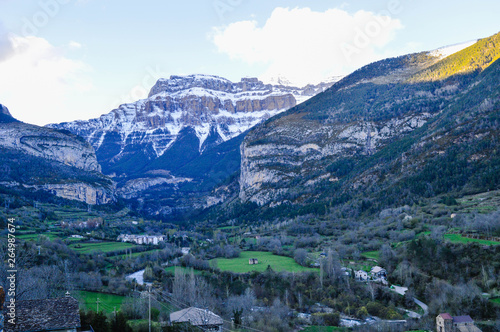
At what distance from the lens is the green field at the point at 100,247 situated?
7571cm

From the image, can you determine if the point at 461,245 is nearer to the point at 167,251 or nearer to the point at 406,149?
the point at 167,251

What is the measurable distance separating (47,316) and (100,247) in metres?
60.8

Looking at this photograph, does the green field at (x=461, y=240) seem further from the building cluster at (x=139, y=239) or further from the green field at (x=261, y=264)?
the building cluster at (x=139, y=239)

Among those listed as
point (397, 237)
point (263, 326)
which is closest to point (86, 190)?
point (397, 237)

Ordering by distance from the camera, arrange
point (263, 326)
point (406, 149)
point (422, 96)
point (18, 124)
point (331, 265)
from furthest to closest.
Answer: point (18, 124) → point (422, 96) → point (406, 149) → point (331, 265) → point (263, 326)

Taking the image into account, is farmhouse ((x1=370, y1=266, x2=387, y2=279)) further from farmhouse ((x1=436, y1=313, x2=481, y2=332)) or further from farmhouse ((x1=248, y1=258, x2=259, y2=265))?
farmhouse ((x1=248, y1=258, x2=259, y2=265))

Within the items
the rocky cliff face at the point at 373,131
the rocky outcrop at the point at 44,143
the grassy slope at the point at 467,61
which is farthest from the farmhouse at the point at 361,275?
the rocky outcrop at the point at 44,143

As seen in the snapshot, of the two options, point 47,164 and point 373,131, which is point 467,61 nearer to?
point 373,131

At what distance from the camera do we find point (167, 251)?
274 ft

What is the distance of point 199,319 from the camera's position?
40219 mm

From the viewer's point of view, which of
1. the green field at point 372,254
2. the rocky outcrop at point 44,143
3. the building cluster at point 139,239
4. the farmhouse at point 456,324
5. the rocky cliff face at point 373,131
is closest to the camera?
the farmhouse at point 456,324

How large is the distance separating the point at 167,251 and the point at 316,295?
36.5 metres

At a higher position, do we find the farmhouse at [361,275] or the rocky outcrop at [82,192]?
the rocky outcrop at [82,192]

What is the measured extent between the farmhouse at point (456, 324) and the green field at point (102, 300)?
31.8 m
